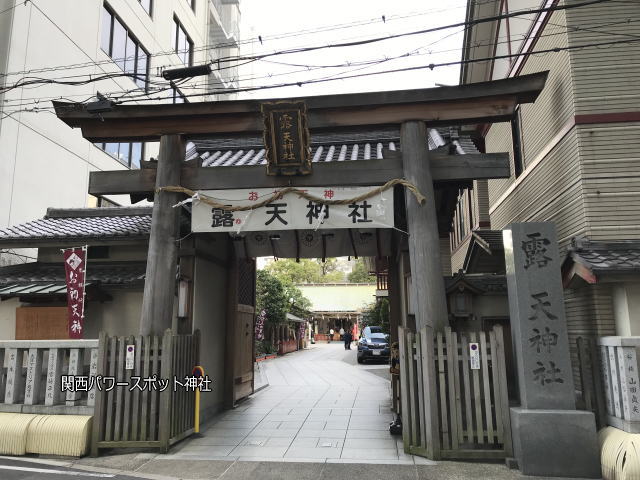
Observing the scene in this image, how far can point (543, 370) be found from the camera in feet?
20.4

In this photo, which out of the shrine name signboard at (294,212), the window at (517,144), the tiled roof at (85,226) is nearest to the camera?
the shrine name signboard at (294,212)

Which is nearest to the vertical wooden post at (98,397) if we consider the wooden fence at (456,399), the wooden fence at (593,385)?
the wooden fence at (456,399)

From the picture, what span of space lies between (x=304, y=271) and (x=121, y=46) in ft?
147

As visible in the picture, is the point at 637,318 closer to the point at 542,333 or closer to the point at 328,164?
the point at 542,333

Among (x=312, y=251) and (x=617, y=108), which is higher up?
(x=617, y=108)

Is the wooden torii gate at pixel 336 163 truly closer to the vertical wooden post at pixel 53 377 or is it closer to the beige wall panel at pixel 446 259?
the vertical wooden post at pixel 53 377

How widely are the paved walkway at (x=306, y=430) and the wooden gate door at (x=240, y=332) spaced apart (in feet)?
1.55

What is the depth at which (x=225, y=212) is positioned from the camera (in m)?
7.97

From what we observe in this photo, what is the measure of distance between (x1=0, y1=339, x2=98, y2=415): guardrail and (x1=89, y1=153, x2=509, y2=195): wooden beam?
283 centimetres

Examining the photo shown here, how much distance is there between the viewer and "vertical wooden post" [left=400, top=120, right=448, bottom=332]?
275 inches

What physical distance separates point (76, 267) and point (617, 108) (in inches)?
403

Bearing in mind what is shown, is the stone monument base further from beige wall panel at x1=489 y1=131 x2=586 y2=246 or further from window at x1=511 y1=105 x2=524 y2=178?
window at x1=511 y1=105 x2=524 y2=178

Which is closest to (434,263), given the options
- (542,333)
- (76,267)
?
(542,333)

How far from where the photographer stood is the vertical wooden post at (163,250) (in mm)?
7520
